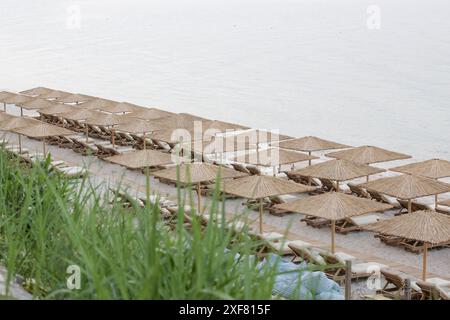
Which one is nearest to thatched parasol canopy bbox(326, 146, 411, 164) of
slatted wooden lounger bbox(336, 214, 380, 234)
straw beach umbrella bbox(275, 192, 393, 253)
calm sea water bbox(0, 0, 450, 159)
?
slatted wooden lounger bbox(336, 214, 380, 234)

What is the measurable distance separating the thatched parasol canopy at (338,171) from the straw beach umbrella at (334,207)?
236 centimetres

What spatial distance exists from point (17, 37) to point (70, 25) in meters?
14.9

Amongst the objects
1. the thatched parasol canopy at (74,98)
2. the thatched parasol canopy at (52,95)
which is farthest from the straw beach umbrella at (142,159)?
the thatched parasol canopy at (52,95)

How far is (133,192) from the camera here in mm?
14234

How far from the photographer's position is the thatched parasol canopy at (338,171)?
44.0 feet

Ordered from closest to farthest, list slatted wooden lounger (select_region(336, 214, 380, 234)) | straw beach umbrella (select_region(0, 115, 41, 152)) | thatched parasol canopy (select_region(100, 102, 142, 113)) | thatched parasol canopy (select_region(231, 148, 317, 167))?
slatted wooden lounger (select_region(336, 214, 380, 234))
thatched parasol canopy (select_region(231, 148, 317, 167))
straw beach umbrella (select_region(0, 115, 41, 152))
thatched parasol canopy (select_region(100, 102, 142, 113))

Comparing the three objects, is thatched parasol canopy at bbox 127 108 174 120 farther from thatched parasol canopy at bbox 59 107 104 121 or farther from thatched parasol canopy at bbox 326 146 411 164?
thatched parasol canopy at bbox 326 146 411 164

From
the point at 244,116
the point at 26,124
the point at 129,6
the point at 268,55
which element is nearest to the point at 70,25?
the point at 129,6

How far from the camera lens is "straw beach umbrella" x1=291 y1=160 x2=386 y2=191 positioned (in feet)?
44.0

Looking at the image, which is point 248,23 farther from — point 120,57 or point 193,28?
Answer: point 120,57

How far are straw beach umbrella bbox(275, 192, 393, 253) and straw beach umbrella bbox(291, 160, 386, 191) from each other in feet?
7.72

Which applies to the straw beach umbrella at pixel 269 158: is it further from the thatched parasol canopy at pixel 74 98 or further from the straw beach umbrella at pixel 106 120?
the thatched parasol canopy at pixel 74 98

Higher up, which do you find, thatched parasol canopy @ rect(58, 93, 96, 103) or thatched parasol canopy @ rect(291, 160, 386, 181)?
thatched parasol canopy @ rect(291, 160, 386, 181)

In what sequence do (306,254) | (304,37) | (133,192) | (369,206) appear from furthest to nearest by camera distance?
(304,37) < (133,192) < (369,206) < (306,254)
